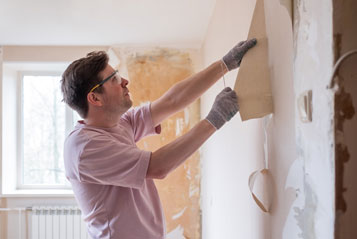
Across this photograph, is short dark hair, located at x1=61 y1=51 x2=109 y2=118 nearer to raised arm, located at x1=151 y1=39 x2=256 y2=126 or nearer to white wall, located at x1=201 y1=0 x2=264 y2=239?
raised arm, located at x1=151 y1=39 x2=256 y2=126

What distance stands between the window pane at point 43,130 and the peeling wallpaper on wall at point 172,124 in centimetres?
112

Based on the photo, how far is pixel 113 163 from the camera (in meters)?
1.16

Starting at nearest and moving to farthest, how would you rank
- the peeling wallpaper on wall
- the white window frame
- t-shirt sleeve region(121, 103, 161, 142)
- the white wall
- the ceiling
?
the white wall, t-shirt sleeve region(121, 103, 161, 142), the ceiling, the peeling wallpaper on wall, the white window frame

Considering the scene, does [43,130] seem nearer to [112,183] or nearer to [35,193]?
[35,193]

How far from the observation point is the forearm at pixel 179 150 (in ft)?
3.61

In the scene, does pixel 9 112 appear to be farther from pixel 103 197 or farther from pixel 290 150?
pixel 290 150

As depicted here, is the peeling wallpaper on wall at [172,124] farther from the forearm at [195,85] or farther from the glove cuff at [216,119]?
the glove cuff at [216,119]

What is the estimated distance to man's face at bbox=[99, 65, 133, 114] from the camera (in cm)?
139

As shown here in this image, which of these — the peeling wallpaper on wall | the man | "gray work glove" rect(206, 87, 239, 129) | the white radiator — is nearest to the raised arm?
the man

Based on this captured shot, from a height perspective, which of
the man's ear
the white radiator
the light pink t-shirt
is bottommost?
the white radiator

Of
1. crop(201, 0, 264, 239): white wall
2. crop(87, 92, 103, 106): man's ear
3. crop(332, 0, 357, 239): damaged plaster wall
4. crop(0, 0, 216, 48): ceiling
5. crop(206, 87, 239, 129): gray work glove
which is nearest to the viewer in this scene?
crop(332, 0, 357, 239): damaged plaster wall

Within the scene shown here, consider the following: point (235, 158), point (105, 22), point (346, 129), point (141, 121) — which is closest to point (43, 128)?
point (105, 22)

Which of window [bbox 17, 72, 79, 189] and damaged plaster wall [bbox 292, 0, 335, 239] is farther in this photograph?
window [bbox 17, 72, 79, 189]

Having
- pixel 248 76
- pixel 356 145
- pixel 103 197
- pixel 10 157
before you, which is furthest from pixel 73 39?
pixel 356 145
